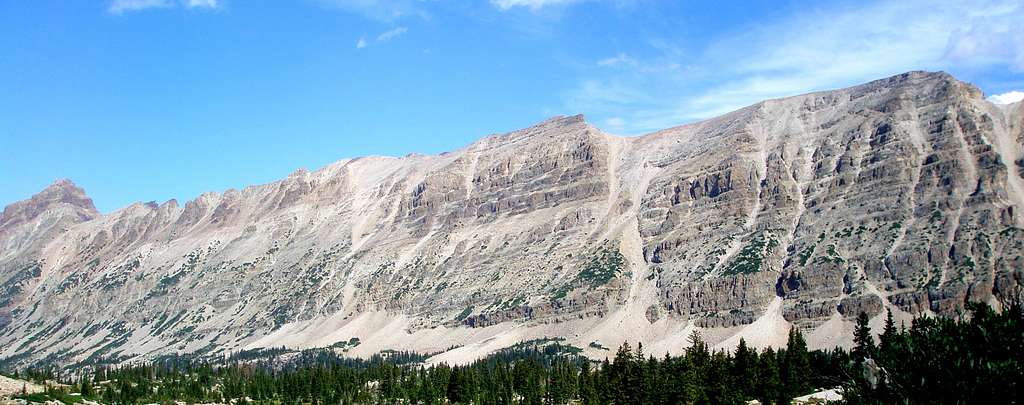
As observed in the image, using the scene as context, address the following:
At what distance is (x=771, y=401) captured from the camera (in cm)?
12862

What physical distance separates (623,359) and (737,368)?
32.0 metres

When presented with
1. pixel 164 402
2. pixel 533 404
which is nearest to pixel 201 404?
pixel 164 402

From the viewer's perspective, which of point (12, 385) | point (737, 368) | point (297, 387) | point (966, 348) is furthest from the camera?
point (297, 387)

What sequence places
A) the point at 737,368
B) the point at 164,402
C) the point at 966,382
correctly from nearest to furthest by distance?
the point at 966,382 → the point at 737,368 → the point at 164,402

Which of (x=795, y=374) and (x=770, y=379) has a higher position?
(x=770, y=379)

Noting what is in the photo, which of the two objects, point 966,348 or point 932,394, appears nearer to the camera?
point 932,394

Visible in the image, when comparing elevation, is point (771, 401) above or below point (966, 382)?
below

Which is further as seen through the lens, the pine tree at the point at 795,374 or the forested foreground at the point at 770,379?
the pine tree at the point at 795,374

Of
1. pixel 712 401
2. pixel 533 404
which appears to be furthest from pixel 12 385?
pixel 712 401

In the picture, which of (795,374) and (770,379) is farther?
(795,374)

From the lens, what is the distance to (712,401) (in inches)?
5251

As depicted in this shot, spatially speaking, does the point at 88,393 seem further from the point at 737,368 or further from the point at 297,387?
the point at 737,368

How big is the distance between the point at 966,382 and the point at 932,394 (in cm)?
236

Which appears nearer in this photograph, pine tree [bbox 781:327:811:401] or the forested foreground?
the forested foreground
